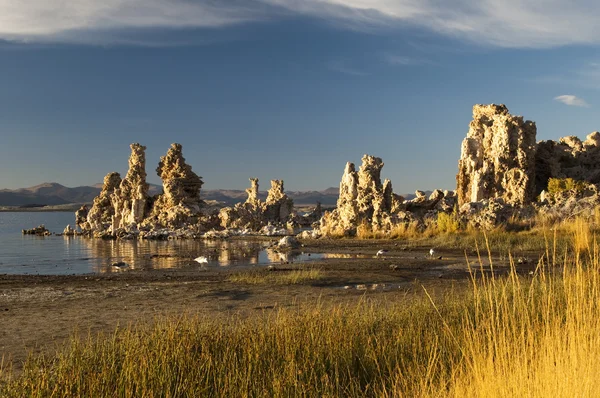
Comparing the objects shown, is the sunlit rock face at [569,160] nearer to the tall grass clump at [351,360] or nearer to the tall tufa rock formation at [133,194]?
the tall grass clump at [351,360]

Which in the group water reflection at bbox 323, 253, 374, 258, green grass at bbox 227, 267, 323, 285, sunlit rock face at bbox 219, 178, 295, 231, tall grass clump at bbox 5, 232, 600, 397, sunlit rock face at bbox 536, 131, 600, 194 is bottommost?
water reflection at bbox 323, 253, 374, 258

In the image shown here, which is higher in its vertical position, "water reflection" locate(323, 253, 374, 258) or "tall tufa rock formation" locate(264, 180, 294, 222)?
"tall tufa rock formation" locate(264, 180, 294, 222)

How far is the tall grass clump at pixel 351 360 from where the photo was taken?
13.9ft

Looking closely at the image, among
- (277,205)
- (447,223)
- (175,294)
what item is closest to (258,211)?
(277,205)

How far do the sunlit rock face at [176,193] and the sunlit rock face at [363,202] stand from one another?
15861 mm

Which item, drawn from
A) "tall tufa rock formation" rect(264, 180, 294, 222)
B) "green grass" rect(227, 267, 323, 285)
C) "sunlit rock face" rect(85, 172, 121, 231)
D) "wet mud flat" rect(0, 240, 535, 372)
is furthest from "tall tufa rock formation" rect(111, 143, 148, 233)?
"green grass" rect(227, 267, 323, 285)

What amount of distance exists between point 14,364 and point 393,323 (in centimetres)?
506

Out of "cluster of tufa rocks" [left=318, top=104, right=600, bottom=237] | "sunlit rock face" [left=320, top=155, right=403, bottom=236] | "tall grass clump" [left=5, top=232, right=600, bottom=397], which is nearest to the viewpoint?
"tall grass clump" [left=5, top=232, right=600, bottom=397]

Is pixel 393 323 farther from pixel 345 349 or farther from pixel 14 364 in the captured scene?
pixel 14 364

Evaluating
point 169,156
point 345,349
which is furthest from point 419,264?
point 169,156

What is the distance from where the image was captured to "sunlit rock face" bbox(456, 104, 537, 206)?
116ft

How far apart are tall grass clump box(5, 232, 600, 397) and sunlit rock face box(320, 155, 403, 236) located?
95.4ft

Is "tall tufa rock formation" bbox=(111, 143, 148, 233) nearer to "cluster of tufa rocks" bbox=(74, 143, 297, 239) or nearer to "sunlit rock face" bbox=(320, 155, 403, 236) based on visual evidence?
"cluster of tufa rocks" bbox=(74, 143, 297, 239)

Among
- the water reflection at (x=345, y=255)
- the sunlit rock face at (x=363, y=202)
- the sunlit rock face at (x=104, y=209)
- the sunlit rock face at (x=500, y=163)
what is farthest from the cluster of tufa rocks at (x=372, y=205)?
the sunlit rock face at (x=104, y=209)
